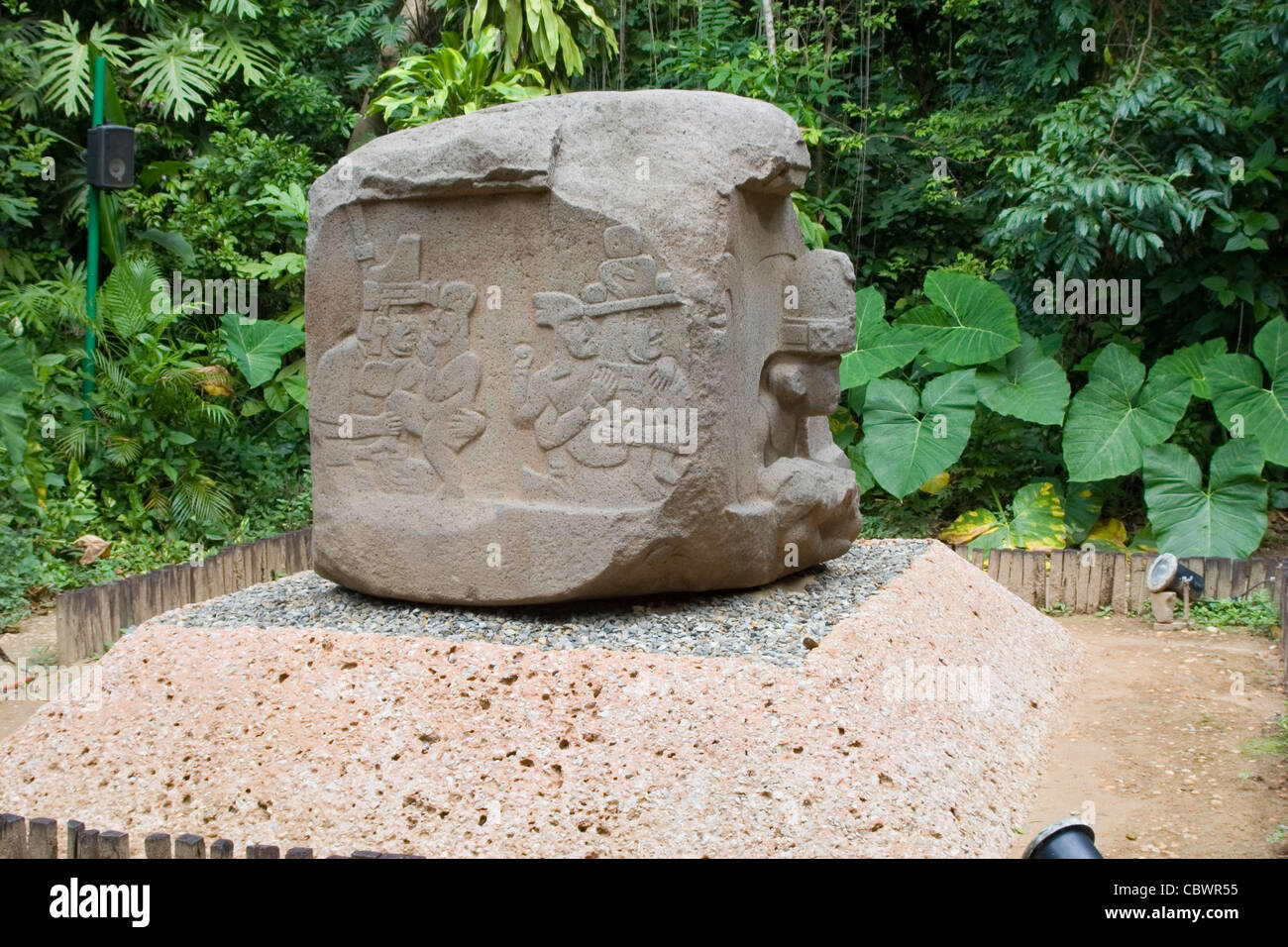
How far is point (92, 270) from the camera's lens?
7781 millimetres

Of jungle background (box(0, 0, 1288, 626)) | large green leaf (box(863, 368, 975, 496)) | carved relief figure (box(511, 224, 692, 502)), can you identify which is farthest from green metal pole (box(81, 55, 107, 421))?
large green leaf (box(863, 368, 975, 496))

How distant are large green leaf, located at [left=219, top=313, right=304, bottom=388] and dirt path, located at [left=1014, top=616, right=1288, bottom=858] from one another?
4826 millimetres

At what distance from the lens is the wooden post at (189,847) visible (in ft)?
10.5

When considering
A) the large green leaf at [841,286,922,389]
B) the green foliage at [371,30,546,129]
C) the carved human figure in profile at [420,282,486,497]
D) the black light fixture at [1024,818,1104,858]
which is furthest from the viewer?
the green foliage at [371,30,546,129]

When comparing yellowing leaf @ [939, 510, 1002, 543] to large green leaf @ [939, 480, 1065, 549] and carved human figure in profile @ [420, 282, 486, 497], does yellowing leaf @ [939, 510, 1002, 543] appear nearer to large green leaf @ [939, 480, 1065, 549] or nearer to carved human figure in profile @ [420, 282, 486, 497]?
large green leaf @ [939, 480, 1065, 549]

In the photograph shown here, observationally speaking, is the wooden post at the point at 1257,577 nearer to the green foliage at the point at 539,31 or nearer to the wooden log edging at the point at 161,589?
the wooden log edging at the point at 161,589

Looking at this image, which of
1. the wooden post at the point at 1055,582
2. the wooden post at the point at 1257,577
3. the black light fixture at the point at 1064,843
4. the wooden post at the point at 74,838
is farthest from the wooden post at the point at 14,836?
the wooden post at the point at 1257,577

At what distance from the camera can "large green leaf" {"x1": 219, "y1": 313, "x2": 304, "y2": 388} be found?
7.90 meters

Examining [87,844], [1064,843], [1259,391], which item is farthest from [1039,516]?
[87,844]

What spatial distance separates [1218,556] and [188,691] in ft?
16.2

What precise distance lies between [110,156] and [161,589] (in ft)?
9.65

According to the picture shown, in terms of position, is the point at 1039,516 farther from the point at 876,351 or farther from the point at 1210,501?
the point at 876,351

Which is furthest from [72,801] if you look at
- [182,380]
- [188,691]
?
[182,380]

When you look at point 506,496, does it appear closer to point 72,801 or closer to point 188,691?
point 188,691
